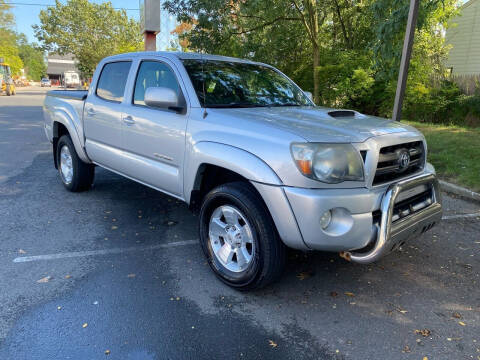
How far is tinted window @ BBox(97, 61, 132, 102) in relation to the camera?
4641 millimetres

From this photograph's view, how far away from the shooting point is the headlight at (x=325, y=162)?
2.69 m

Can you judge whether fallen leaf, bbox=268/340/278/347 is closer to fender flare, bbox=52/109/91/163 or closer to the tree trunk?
fender flare, bbox=52/109/91/163

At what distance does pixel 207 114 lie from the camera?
11.3 feet

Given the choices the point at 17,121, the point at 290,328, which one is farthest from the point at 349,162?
the point at 17,121

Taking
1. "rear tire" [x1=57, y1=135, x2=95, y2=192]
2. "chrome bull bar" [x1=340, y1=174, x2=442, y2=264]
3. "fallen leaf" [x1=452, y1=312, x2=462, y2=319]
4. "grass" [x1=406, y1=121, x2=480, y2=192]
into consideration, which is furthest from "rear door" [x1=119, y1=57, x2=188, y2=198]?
"grass" [x1=406, y1=121, x2=480, y2=192]

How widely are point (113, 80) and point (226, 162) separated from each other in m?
2.57

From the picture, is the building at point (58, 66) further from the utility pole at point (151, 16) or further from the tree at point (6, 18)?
the utility pole at point (151, 16)

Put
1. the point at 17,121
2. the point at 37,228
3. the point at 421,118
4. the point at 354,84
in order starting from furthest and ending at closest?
1. the point at 17,121
2. the point at 421,118
3. the point at 354,84
4. the point at 37,228

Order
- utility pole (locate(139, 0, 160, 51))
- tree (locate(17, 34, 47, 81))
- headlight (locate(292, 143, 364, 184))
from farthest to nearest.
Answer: tree (locate(17, 34, 47, 81))
utility pole (locate(139, 0, 160, 51))
headlight (locate(292, 143, 364, 184))

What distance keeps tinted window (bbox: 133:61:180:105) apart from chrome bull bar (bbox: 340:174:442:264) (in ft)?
7.32

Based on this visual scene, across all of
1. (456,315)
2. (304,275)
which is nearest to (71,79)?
(304,275)

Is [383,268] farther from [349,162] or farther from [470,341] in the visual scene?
[349,162]

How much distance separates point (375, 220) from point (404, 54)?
4923 mm

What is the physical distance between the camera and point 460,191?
6016 millimetres
